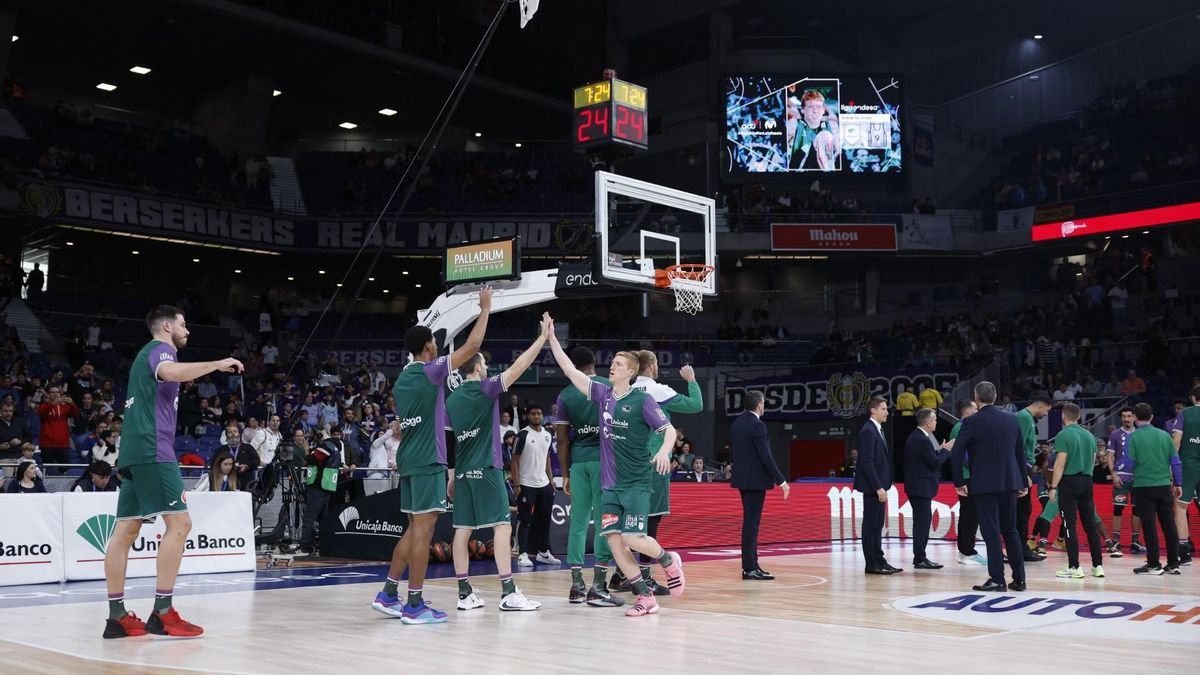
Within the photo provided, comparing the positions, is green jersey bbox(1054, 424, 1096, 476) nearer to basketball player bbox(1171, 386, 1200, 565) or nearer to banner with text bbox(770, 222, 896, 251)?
basketball player bbox(1171, 386, 1200, 565)

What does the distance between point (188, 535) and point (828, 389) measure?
76.1ft

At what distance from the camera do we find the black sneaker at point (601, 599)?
28.7 feet

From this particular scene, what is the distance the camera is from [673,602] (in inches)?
364

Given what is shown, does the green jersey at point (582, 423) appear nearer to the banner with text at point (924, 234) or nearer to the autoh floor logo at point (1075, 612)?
the autoh floor logo at point (1075, 612)

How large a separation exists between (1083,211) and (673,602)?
1162 inches

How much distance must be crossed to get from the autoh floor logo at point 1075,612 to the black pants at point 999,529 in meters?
0.29

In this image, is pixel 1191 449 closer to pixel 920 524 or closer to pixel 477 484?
pixel 920 524

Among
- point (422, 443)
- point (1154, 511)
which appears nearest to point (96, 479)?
point (422, 443)

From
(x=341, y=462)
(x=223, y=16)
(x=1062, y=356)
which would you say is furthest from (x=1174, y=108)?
(x=341, y=462)

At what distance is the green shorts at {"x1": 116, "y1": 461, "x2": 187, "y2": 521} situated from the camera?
717 cm

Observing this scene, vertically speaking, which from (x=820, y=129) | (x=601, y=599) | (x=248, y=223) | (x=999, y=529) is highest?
(x=820, y=129)

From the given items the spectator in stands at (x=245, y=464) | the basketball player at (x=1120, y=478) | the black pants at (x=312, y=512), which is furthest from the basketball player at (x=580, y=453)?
the basketball player at (x=1120, y=478)

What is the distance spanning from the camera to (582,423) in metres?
9.83

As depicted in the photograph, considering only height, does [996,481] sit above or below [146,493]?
below
